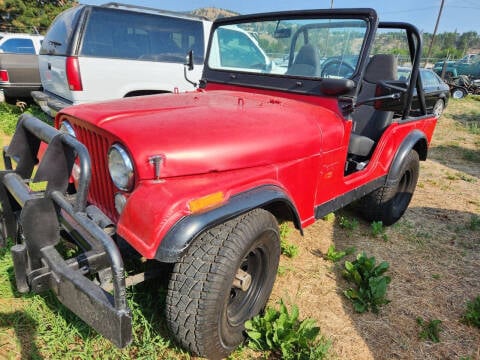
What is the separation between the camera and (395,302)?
244 cm

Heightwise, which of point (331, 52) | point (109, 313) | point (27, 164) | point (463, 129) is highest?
point (331, 52)

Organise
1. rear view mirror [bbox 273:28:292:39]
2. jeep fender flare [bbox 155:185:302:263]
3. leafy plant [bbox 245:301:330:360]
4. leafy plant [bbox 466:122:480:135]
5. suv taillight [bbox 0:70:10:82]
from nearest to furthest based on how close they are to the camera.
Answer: jeep fender flare [bbox 155:185:302:263] < leafy plant [bbox 245:301:330:360] < rear view mirror [bbox 273:28:292:39] < suv taillight [bbox 0:70:10:82] < leafy plant [bbox 466:122:480:135]

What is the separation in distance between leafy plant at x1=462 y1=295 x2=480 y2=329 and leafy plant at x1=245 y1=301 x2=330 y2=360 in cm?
107

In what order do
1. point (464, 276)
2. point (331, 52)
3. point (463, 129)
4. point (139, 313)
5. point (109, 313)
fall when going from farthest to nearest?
point (463, 129), point (464, 276), point (331, 52), point (139, 313), point (109, 313)

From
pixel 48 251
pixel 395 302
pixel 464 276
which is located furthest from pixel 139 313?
pixel 464 276

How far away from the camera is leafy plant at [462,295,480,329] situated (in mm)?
2262

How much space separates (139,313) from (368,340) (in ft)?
4.51

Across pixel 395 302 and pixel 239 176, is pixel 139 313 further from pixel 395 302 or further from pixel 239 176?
pixel 395 302

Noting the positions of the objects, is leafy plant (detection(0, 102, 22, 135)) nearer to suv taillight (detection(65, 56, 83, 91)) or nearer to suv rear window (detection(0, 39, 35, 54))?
suv taillight (detection(65, 56, 83, 91))

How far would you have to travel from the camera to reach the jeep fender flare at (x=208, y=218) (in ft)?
4.57

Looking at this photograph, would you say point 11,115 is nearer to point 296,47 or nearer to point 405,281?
point 296,47

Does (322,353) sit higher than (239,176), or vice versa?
(239,176)


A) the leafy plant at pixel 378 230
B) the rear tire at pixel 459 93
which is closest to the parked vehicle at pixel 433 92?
the rear tire at pixel 459 93

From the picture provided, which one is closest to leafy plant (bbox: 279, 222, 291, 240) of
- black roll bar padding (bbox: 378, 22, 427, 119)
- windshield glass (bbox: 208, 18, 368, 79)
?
windshield glass (bbox: 208, 18, 368, 79)
